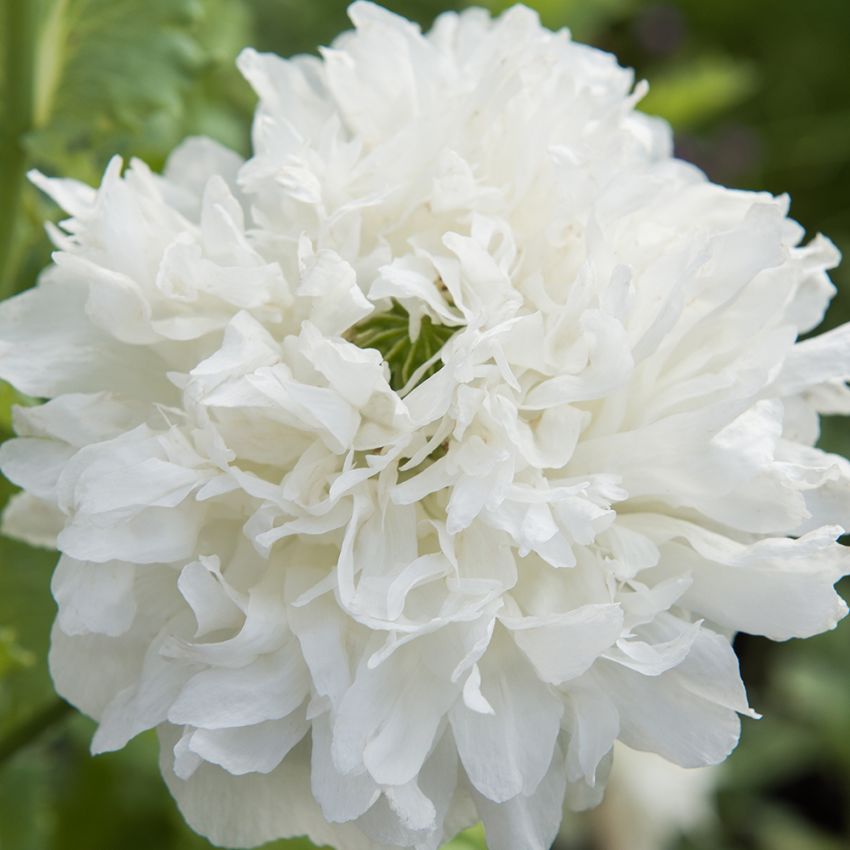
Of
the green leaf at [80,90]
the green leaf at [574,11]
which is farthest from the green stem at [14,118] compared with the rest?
the green leaf at [574,11]

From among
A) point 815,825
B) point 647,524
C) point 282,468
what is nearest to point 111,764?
point 282,468

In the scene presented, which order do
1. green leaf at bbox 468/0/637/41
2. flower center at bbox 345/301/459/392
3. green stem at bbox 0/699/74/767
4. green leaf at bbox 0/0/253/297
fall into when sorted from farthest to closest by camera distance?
1. green leaf at bbox 468/0/637/41
2. green leaf at bbox 0/0/253/297
3. green stem at bbox 0/699/74/767
4. flower center at bbox 345/301/459/392

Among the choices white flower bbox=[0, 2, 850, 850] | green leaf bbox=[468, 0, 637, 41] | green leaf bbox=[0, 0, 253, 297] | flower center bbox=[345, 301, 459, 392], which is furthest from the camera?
green leaf bbox=[468, 0, 637, 41]

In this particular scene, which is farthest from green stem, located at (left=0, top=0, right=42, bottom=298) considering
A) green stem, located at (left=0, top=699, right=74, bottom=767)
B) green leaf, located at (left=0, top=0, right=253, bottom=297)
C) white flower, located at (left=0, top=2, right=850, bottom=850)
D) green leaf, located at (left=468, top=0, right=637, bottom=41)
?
green leaf, located at (left=468, top=0, right=637, bottom=41)

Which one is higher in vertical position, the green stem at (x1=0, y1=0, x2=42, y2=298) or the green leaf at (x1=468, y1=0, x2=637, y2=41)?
the green stem at (x1=0, y1=0, x2=42, y2=298)

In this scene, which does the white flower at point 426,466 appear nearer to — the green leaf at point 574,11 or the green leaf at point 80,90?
the green leaf at point 80,90

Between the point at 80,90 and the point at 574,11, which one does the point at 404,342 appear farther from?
the point at 574,11

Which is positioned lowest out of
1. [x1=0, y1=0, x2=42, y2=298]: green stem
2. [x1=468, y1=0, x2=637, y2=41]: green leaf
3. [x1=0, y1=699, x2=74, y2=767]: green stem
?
[x1=0, y1=699, x2=74, y2=767]: green stem

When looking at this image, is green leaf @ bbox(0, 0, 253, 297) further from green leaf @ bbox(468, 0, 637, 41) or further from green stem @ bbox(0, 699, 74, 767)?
green leaf @ bbox(468, 0, 637, 41)

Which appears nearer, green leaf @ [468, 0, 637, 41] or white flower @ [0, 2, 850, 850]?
white flower @ [0, 2, 850, 850]
